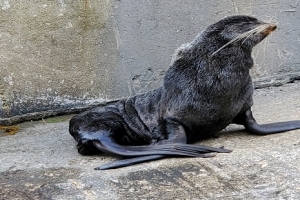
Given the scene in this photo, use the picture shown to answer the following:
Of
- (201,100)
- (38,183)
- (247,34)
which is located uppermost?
(247,34)

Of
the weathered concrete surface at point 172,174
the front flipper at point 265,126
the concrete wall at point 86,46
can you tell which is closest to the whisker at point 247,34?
the front flipper at point 265,126

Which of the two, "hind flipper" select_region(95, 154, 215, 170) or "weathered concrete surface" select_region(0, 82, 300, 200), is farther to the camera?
"hind flipper" select_region(95, 154, 215, 170)

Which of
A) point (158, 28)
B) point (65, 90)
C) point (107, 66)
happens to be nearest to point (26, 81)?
point (65, 90)

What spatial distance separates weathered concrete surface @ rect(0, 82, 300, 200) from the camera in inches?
113

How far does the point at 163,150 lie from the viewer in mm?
3512

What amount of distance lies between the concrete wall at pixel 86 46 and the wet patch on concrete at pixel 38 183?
1.64m

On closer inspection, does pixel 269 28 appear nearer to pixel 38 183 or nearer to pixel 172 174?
pixel 172 174

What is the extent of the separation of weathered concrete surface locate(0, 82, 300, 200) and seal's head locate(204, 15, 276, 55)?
583 mm

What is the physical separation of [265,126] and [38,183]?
146cm

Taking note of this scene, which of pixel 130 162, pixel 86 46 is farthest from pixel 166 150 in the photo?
pixel 86 46

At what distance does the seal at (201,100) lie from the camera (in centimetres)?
367

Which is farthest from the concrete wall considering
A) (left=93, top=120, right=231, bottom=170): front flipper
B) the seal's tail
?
the seal's tail

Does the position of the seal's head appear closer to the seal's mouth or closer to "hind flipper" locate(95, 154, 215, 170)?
the seal's mouth

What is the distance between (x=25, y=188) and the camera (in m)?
3.12
